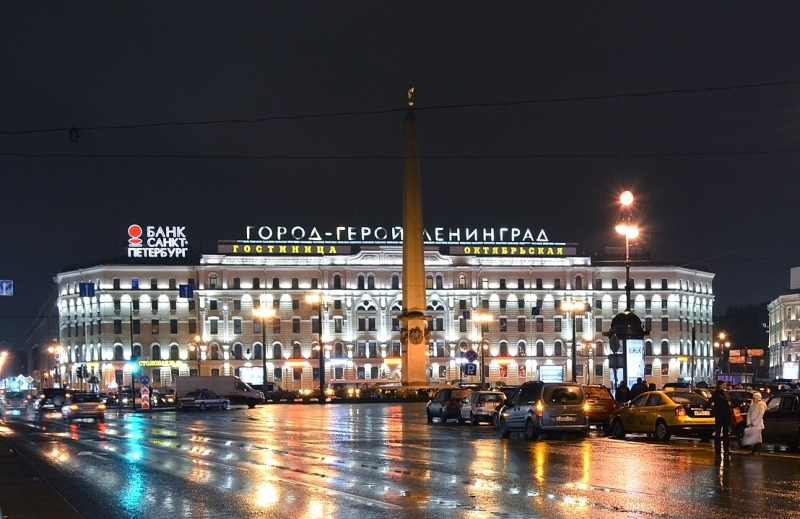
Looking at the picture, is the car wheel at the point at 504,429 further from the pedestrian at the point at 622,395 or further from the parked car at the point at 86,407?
the parked car at the point at 86,407

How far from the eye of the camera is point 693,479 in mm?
18562

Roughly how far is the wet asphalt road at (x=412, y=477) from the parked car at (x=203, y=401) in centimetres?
3569

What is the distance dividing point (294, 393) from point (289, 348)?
1640 inches

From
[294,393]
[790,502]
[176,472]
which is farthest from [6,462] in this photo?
[294,393]

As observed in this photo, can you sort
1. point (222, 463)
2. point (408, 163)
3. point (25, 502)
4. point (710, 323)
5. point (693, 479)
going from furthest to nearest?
point (710, 323)
point (408, 163)
point (222, 463)
point (693, 479)
point (25, 502)

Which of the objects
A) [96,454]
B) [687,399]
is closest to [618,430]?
[687,399]

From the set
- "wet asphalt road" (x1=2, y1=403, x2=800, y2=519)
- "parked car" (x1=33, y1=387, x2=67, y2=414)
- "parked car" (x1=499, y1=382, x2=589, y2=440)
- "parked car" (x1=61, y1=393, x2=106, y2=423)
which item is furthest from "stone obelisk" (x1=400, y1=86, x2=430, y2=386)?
"wet asphalt road" (x1=2, y1=403, x2=800, y2=519)

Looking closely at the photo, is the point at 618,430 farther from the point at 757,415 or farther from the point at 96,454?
the point at 96,454

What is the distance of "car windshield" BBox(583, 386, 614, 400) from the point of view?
36.5m

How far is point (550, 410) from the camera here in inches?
1219

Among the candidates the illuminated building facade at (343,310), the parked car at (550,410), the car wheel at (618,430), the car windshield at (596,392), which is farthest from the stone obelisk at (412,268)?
the illuminated building facade at (343,310)

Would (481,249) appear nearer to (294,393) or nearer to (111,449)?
(294,393)

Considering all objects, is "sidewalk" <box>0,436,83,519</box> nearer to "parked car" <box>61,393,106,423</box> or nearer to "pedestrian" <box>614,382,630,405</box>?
"pedestrian" <box>614,382,630,405</box>

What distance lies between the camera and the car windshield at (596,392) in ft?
120
